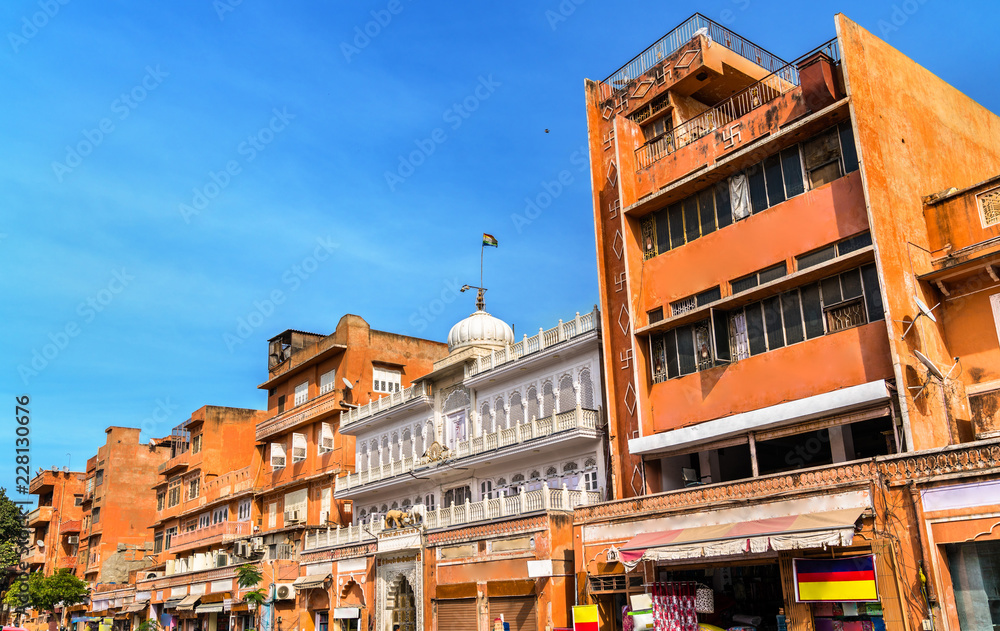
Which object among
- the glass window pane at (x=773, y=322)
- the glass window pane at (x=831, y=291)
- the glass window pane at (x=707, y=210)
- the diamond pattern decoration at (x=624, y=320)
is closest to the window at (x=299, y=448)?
the diamond pattern decoration at (x=624, y=320)

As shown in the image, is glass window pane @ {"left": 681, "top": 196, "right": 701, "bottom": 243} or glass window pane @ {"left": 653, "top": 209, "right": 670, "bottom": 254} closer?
glass window pane @ {"left": 681, "top": 196, "right": 701, "bottom": 243}

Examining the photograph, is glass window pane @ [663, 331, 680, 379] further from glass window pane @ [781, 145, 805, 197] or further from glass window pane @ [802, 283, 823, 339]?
glass window pane @ [781, 145, 805, 197]

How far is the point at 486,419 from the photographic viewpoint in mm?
31422

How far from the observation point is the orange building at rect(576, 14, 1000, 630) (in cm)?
1733

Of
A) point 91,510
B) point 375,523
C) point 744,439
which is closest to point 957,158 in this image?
point 744,439

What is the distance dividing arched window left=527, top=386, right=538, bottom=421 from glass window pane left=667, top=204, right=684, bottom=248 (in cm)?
778

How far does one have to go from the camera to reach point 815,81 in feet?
68.8

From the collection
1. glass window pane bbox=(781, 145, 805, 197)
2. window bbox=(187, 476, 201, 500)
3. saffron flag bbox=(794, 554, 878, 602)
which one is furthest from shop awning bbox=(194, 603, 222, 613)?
glass window pane bbox=(781, 145, 805, 197)

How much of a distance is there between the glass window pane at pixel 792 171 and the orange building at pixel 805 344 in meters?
0.07

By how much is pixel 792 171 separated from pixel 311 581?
25.1 m

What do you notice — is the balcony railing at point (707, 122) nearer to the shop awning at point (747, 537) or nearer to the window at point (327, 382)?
the shop awning at point (747, 537)

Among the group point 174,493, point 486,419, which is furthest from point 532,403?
point 174,493

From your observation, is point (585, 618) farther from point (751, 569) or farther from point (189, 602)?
point (189, 602)

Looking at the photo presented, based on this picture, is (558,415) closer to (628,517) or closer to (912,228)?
(628,517)
